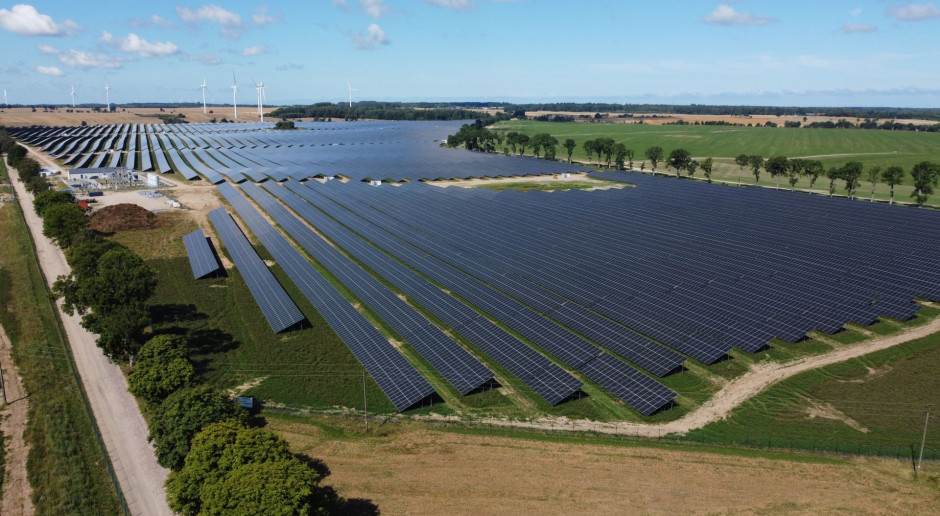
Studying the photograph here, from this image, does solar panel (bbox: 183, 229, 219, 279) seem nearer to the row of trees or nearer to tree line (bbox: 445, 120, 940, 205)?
the row of trees

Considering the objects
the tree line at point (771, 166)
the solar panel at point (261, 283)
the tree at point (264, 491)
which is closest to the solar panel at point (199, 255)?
the solar panel at point (261, 283)

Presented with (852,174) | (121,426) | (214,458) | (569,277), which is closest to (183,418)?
(214,458)

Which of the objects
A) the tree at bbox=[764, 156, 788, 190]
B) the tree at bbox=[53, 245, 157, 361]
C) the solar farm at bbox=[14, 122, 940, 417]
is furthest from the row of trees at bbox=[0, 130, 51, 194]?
the tree at bbox=[764, 156, 788, 190]

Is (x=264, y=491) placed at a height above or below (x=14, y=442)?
above

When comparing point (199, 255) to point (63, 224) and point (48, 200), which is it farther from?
point (48, 200)

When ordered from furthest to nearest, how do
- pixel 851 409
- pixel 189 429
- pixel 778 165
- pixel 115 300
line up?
1. pixel 778 165
2. pixel 115 300
3. pixel 851 409
4. pixel 189 429

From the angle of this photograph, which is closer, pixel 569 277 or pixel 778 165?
pixel 569 277
